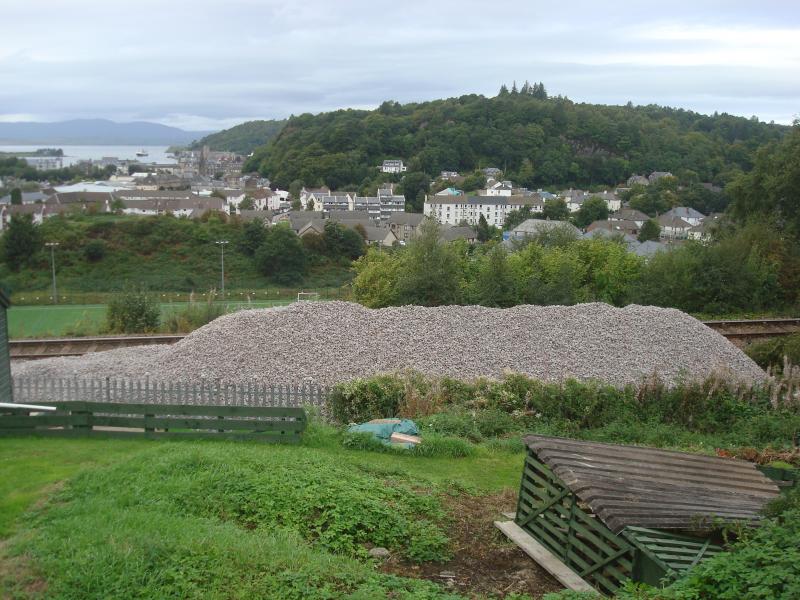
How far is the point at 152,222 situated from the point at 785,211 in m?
49.3

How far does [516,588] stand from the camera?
6.80 metres

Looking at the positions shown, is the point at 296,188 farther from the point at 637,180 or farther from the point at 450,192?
the point at 637,180

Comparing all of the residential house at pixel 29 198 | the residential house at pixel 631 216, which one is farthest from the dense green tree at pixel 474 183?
the residential house at pixel 29 198

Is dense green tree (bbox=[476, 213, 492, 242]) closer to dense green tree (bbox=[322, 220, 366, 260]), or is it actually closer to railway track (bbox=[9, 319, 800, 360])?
dense green tree (bbox=[322, 220, 366, 260])

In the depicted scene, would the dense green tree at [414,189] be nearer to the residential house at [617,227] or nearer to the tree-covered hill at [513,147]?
the tree-covered hill at [513,147]

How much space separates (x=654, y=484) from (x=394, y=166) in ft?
398

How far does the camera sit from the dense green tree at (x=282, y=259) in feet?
180

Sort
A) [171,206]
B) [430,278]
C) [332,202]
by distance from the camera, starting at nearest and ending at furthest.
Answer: [430,278], [171,206], [332,202]

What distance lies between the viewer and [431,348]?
1664cm

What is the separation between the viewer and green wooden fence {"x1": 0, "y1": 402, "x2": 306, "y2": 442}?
10945mm

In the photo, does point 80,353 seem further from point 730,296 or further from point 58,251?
point 58,251

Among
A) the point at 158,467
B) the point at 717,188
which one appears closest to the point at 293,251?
the point at 158,467

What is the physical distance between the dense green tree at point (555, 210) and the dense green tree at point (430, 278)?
67571 mm

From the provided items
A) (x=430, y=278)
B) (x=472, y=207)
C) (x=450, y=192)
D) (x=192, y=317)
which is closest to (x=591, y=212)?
(x=472, y=207)
